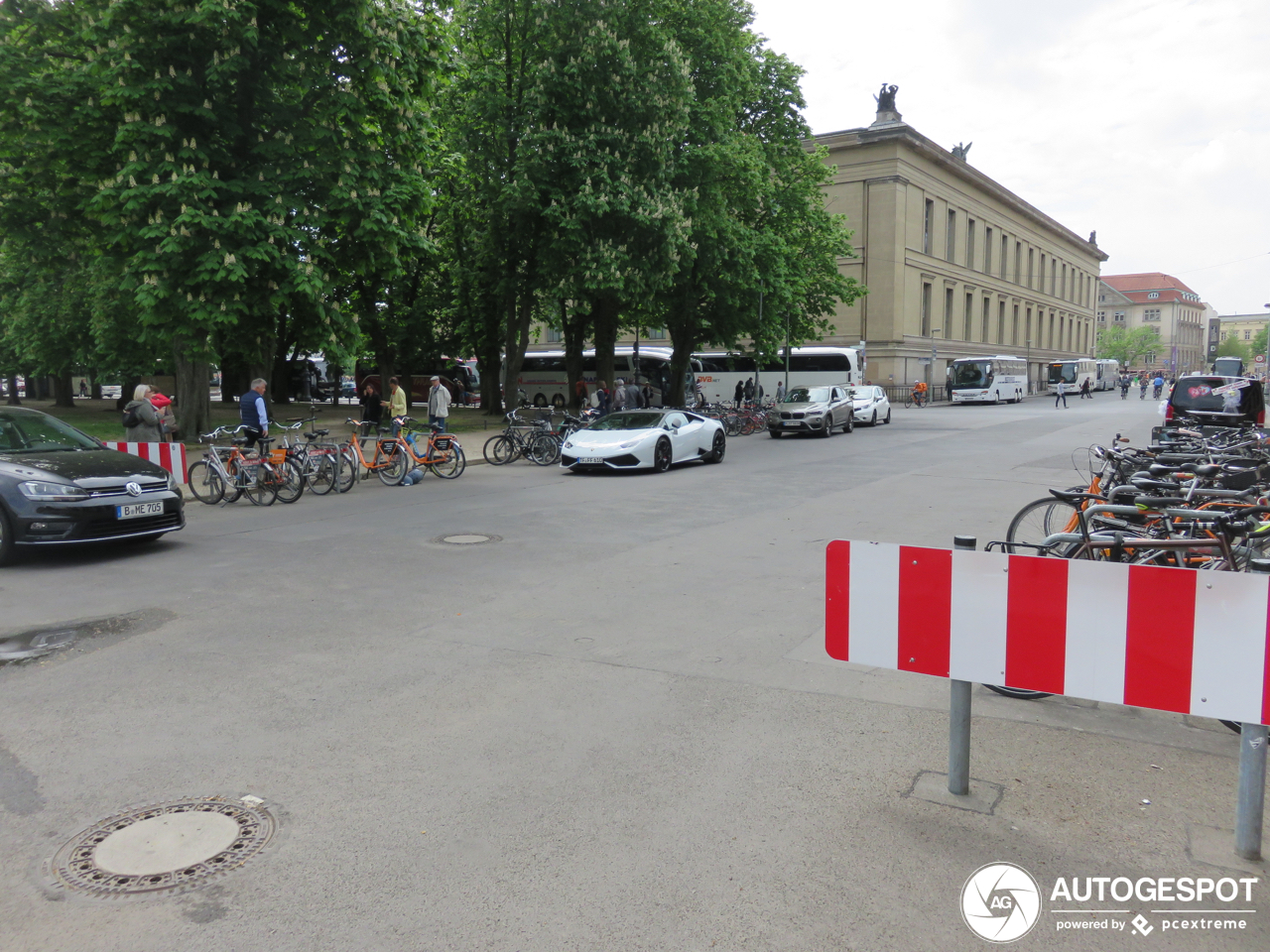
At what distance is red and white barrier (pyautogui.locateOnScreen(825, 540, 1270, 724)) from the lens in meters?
3.35

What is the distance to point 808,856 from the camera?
3.47m

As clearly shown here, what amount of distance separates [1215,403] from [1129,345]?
5547 inches

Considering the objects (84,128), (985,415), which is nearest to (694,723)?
(84,128)

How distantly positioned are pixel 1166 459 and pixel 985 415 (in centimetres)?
3587

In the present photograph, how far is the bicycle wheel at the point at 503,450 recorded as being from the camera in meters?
21.2

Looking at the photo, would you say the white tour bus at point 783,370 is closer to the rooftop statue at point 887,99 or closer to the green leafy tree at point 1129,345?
the rooftop statue at point 887,99

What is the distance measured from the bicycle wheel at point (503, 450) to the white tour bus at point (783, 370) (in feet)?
89.5

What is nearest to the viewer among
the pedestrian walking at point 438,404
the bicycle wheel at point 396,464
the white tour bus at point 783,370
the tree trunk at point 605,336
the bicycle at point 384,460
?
the bicycle at point 384,460

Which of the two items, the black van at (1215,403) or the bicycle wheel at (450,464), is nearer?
the bicycle wheel at (450,464)

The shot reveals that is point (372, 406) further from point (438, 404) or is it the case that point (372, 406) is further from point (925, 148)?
point (925, 148)

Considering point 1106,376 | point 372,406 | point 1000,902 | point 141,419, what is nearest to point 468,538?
point 141,419

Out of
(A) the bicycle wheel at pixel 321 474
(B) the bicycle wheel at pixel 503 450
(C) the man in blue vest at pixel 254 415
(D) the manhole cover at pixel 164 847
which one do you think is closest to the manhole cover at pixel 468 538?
(A) the bicycle wheel at pixel 321 474

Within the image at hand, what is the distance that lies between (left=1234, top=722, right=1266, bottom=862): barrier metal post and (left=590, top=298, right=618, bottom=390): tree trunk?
27.1 m

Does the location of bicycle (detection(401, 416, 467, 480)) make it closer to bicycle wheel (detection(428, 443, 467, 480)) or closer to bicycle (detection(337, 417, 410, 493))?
bicycle wheel (detection(428, 443, 467, 480))
